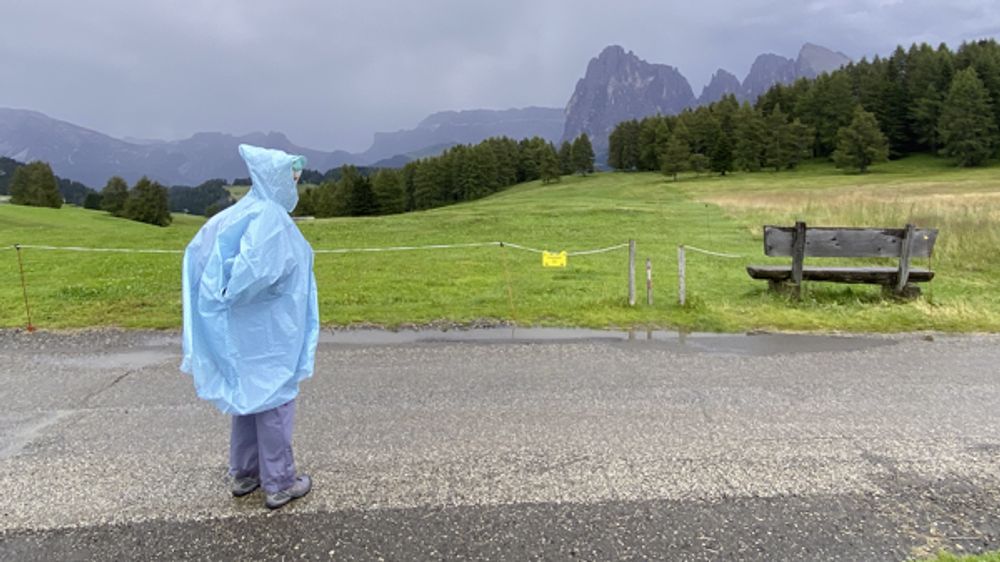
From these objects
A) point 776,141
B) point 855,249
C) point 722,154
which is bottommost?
point 855,249

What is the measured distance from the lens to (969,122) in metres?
70.8

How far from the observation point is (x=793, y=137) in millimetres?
80375

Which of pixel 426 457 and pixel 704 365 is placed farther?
pixel 704 365

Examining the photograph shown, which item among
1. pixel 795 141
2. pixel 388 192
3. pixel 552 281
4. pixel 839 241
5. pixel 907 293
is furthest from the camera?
pixel 388 192

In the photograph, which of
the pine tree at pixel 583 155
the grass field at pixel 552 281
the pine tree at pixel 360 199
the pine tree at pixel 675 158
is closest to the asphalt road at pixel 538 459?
the grass field at pixel 552 281

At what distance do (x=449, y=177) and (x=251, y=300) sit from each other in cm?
10049

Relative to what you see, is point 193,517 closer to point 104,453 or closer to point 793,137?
point 104,453

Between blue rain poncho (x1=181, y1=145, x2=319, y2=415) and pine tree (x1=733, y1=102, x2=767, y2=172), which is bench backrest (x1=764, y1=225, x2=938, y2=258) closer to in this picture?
blue rain poncho (x1=181, y1=145, x2=319, y2=415)

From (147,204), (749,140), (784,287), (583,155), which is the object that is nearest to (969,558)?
(784,287)

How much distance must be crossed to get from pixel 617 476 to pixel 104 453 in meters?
4.05

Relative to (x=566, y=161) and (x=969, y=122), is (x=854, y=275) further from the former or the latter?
(x=566, y=161)

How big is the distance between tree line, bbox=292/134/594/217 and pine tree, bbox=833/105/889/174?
135ft

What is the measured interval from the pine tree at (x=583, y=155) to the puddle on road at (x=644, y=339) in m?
101

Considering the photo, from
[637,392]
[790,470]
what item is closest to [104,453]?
[637,392]
